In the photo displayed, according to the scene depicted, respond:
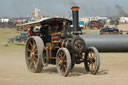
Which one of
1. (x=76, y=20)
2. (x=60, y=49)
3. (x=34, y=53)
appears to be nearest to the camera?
(x=60, y=49)

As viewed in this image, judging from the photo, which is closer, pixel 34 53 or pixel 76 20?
pixel 76 20

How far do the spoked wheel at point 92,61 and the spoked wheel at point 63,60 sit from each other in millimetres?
905

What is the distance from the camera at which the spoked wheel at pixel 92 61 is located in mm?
9955

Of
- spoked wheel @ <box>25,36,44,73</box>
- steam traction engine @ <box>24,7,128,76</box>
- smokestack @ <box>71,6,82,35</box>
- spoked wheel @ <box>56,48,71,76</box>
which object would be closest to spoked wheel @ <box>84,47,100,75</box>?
steam traction engine @ <box>24,7,128,76</box>

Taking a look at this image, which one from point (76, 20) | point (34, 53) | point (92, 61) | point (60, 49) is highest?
point (76, 20)

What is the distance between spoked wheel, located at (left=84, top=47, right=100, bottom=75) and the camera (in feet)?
32.7

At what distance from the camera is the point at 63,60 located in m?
10.2

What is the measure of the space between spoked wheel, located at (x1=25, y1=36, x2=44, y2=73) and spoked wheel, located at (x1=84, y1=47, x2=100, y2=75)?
1.64 meters

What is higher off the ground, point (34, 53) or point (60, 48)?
point (60, 48)

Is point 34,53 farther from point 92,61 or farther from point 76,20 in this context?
point 92,61

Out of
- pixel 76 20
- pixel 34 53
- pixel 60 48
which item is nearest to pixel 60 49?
pixel 60 48

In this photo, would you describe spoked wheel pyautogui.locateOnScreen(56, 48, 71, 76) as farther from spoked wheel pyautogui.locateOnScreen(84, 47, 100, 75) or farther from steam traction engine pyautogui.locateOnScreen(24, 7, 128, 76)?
spoked wheel pyautogui.locateOnScreen(84, 47, 100, 75)

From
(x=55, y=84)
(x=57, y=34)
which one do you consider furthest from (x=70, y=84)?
(x=57, y=34)

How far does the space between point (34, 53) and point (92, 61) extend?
2.24 meters
